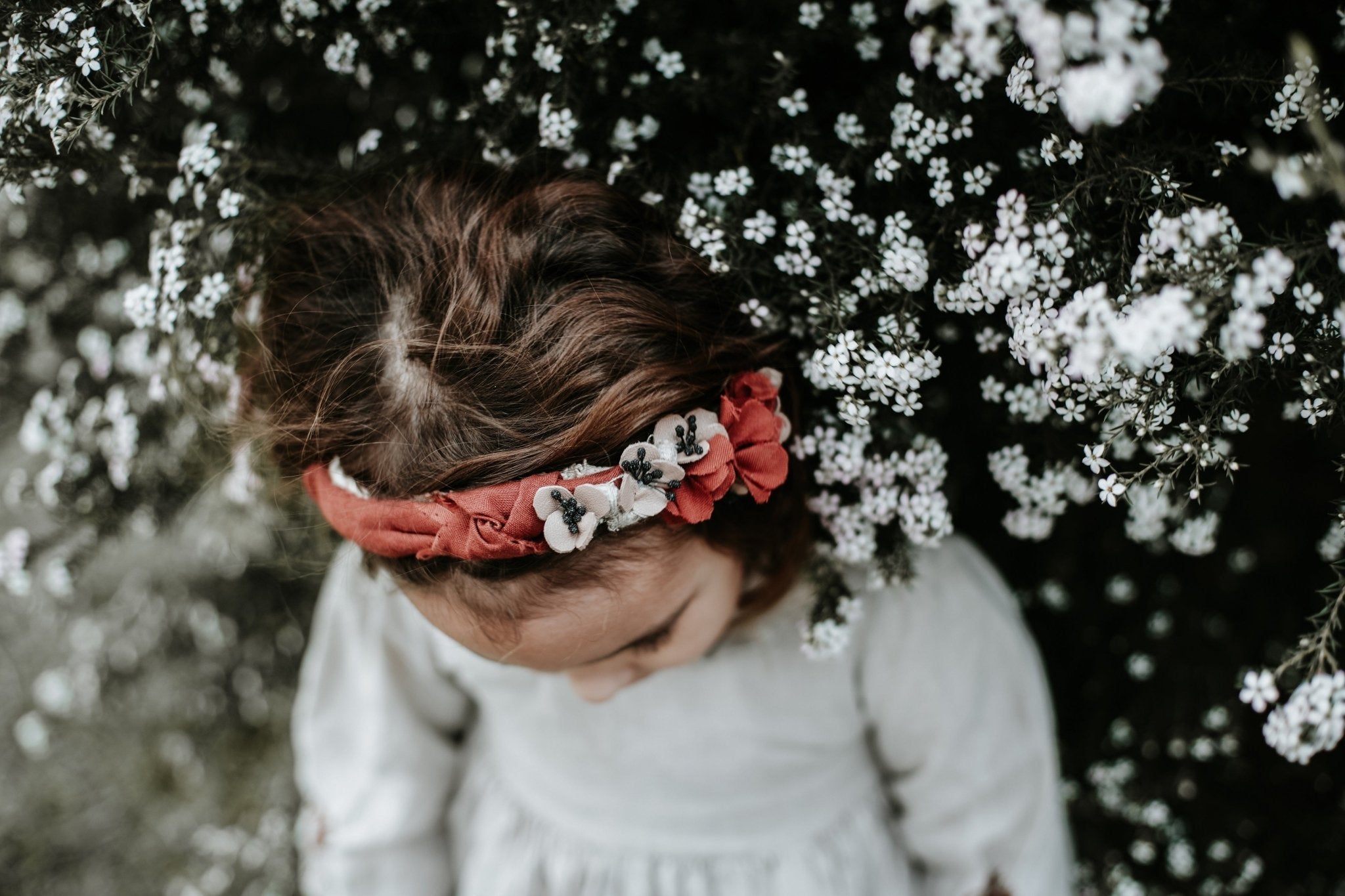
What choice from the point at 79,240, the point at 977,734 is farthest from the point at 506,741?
the point at 79,240

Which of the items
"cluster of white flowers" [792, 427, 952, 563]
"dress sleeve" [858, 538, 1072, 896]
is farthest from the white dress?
"cluster of white flowers" [792, 427, 952, 563]

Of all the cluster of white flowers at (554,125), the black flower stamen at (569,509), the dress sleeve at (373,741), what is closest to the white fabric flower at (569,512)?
the black flower stamen at (569,509)

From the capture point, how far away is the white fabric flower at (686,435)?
0.80 metres

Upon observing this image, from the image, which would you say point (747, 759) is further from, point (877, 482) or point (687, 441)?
point (687, 441)

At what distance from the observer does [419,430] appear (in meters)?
0.83

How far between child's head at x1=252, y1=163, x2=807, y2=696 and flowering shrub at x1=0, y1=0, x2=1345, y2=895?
0.08 metres

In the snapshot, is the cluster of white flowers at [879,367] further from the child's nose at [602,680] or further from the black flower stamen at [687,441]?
the child's nose at [602,680]

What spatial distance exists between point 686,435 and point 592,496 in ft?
0.34

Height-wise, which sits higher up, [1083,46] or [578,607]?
[1083,46]

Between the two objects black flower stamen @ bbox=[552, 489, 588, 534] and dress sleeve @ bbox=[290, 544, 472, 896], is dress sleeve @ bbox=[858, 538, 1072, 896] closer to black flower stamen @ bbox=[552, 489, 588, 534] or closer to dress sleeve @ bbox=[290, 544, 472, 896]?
black flower stamen @ bbox=[552, 489, 588, 534]

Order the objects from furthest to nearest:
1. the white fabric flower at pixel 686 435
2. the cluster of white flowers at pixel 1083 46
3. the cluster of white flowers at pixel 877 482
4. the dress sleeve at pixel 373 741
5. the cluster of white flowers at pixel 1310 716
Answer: the dress sleeve at pixel 373 741, the cluster of white flowers at pixel 877 482, the white fabric flower at pixel 686 435, the cluster of white flowers at pixel 1310 716, the cluster of white flowers at pixel 1083 46

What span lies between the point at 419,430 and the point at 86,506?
76cm

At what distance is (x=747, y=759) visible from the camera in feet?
3.98

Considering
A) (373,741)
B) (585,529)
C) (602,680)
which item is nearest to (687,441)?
(585,529)
